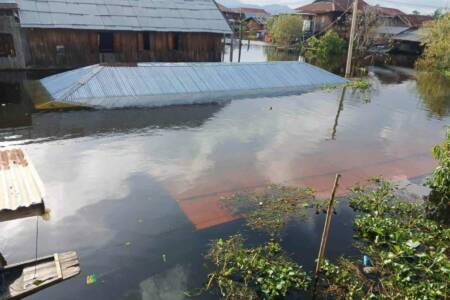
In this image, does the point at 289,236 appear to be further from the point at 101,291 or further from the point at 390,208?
the point at 101,291

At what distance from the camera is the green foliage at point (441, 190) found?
12461mm

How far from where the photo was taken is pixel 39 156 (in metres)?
14.7

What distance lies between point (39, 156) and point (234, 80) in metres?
16.6

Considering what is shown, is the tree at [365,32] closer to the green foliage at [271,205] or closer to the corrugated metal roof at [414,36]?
the corrugated metal roof at [414,36]

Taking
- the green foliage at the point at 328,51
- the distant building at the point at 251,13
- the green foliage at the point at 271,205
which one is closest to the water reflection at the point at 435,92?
the green foliage at the point at 328,51

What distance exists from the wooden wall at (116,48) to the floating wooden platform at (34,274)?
90.9 ft

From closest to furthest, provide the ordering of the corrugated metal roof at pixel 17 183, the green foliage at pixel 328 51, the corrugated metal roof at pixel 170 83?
the corrugated metal roof at pixel 17 183
the corrugated metal roof at pixel 170 83
the green foliage at pixel 328 51

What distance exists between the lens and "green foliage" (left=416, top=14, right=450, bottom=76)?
41.7 metres

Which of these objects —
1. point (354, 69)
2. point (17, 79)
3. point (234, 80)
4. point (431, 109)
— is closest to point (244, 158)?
point (234, 80)

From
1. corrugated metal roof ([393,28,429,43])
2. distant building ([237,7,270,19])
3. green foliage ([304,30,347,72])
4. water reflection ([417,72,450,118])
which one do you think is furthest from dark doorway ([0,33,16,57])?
distant building ([237,7,270,19])

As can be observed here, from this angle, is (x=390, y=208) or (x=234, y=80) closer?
(x=390, y=208)

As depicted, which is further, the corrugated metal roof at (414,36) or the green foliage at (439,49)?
the corrugated metal roof at (414,36)

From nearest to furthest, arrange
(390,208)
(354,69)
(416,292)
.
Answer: (416,292) < (390,208) < (354,69)

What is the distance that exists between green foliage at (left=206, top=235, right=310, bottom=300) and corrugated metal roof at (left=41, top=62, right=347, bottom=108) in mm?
15338
